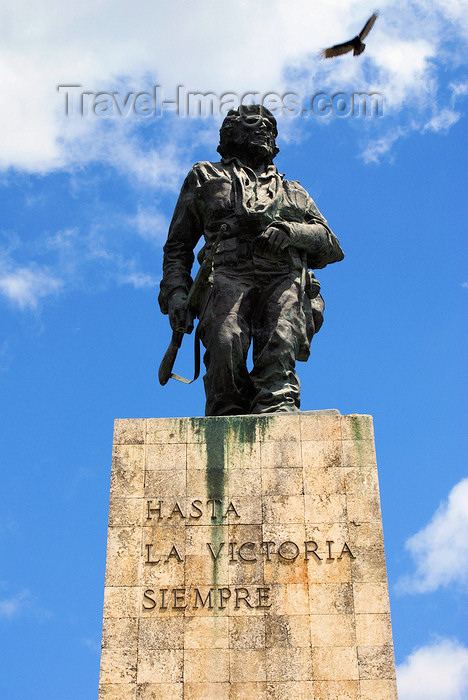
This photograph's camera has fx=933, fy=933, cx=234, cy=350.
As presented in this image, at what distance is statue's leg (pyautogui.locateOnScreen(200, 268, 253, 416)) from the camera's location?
11.1 m

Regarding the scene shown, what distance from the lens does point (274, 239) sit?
11531mm

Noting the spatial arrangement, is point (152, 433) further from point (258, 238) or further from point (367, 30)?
point (367, 30)

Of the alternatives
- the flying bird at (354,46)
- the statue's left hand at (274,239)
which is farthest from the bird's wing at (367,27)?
the statue's left hand at (274,239)

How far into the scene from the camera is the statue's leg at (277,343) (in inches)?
431

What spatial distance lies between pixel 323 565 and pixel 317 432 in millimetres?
1486

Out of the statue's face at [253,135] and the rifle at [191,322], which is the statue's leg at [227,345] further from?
the statue's face at [253,135]

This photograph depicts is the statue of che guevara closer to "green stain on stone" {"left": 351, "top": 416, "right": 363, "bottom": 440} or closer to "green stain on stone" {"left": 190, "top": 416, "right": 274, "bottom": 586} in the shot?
"green stain on stone" {"left": 190, "top": 416, "right": 274, "bottom": 586}

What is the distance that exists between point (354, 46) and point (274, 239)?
139 inches

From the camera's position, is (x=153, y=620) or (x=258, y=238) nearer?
(x=153, y=620)

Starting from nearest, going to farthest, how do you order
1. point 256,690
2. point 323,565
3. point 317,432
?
point 256,690, point 323,565, point 317,432

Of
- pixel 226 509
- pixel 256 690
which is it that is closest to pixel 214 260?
pixel 226 509

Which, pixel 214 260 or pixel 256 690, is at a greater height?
pixel 214 260

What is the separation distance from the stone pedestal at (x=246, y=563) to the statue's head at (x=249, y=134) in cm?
394

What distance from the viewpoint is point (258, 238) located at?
11.6 meters
